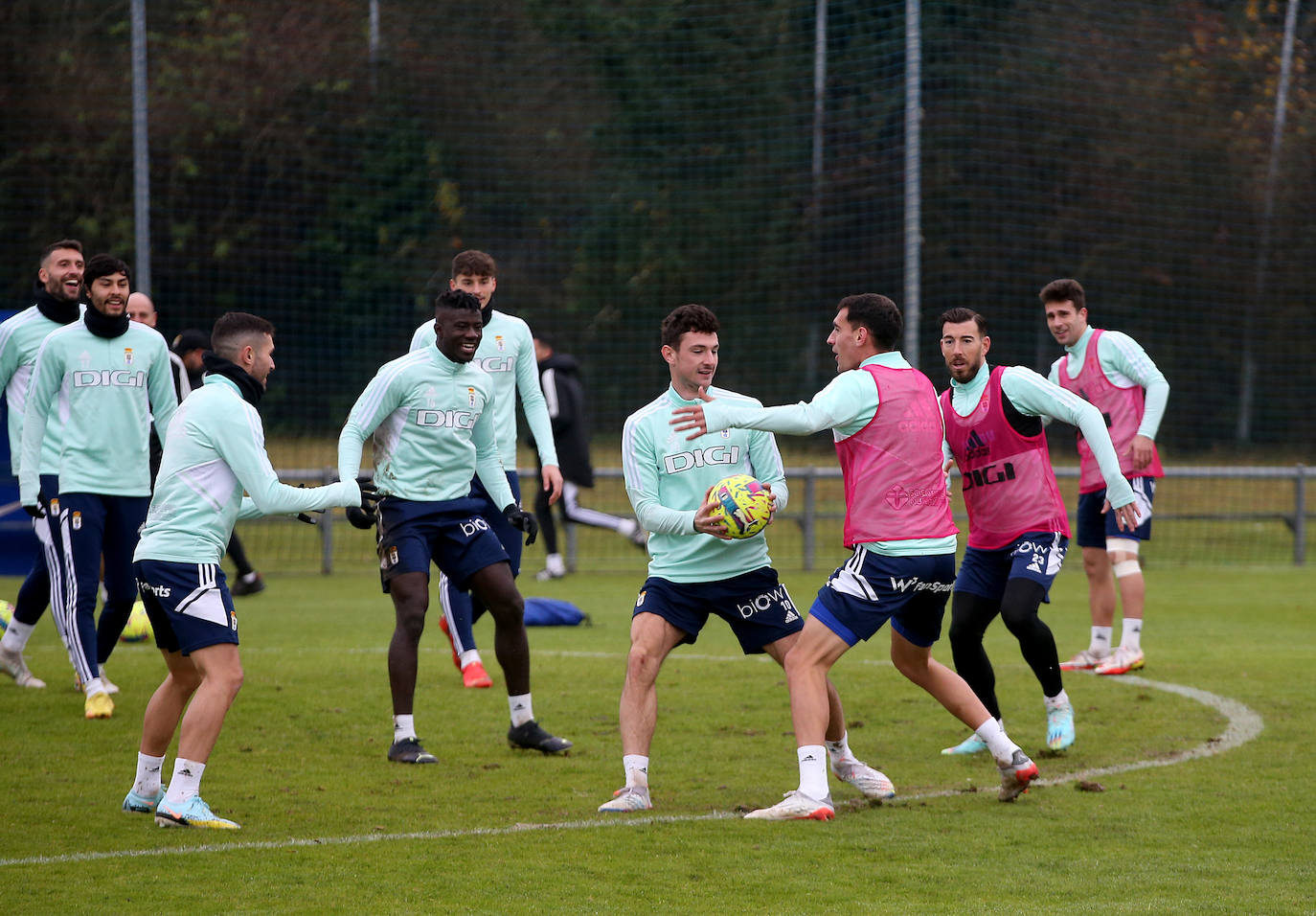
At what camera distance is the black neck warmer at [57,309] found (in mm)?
8062

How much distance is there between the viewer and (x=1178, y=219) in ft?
80.0

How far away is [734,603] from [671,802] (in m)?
0.83

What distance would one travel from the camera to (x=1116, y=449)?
9188 millimetres

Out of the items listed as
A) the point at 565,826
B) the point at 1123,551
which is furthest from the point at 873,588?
the point at 1123,551

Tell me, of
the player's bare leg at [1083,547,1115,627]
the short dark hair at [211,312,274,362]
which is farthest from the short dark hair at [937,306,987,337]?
the player's bare leg at [1083,547,1115,627]

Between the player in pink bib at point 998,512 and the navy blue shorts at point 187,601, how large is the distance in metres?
3.12

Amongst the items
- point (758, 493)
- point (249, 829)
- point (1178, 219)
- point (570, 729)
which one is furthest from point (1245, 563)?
point (249, 829)

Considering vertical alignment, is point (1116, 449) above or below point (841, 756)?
above

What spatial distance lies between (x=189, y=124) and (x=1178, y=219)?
15.2 meters

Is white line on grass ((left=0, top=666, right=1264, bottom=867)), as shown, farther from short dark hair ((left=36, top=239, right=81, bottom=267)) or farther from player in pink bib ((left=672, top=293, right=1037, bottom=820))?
short dark hair ((left=36, top=239, right=81, bottom=267))

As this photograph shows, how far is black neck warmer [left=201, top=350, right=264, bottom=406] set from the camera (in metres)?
5.76

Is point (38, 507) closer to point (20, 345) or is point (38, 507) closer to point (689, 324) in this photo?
point (20, 345)

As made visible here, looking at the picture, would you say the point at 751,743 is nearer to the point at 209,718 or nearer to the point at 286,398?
the point at 209,718

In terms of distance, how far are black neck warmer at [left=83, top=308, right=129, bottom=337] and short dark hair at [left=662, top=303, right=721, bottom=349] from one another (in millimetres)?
3048
